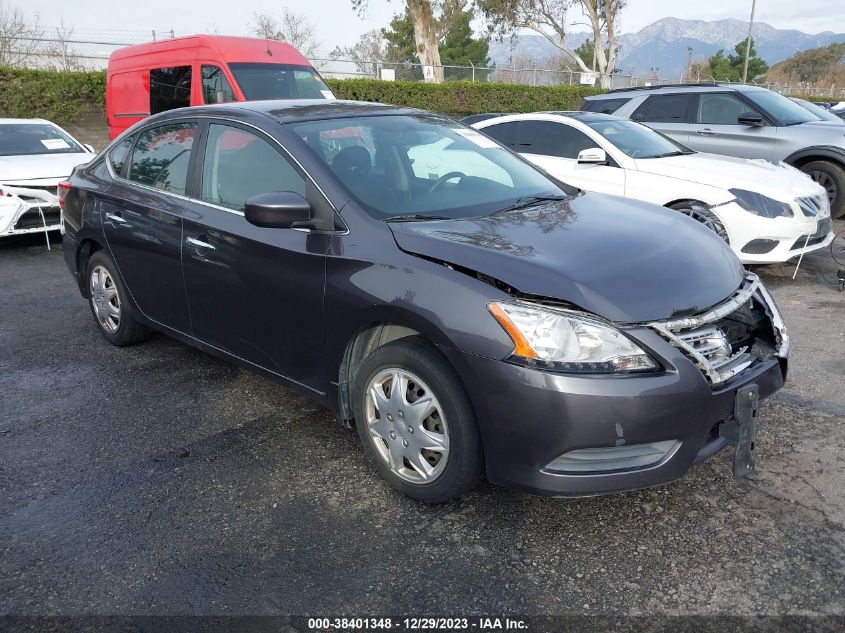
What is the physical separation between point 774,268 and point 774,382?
473cm

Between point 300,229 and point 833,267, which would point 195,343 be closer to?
point 300,229

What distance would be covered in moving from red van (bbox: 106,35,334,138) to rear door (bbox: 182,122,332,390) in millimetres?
6385

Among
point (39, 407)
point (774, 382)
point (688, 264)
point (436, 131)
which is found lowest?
point (39, 407)

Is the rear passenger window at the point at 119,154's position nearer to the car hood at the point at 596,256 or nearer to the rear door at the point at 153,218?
the rear door at the point at 153,218

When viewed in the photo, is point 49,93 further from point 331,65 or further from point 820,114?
point 820,114

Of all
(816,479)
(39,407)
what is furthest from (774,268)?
(39,407)

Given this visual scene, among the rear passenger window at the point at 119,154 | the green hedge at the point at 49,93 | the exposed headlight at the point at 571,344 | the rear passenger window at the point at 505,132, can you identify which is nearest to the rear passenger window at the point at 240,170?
the rear passenger window at the point at 119,154

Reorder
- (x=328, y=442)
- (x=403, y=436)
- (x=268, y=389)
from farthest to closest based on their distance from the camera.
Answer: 1. (x=268, y=389)
2. (x=328, y=442)
3. (x=403, y=436)

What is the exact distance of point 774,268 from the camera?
7.12 metres

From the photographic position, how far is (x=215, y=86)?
392 inches

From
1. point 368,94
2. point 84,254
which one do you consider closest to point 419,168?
point 84,254

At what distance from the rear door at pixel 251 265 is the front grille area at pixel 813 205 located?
480 centimetres

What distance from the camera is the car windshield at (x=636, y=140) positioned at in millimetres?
6980

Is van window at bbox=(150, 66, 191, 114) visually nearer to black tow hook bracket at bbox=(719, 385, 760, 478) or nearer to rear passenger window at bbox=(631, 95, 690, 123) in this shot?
rear passenger window at bbox=(631, 95, 690, 123)
